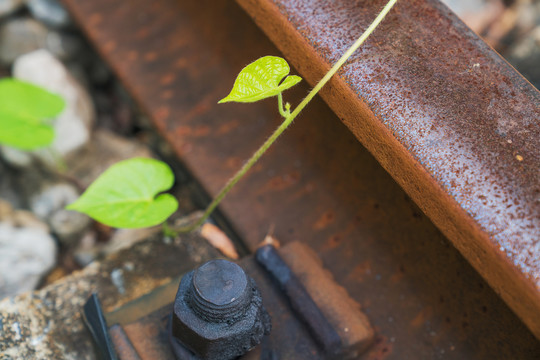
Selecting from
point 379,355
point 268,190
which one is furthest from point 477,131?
point 268,190

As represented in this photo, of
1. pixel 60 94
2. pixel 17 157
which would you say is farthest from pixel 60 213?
pixel 60 94

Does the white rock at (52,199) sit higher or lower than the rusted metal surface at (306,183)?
lower

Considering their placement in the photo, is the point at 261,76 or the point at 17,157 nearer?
the point at 261,76

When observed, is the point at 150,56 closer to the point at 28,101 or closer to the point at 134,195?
the point at 28,101

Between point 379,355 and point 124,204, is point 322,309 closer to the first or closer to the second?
point 379,355

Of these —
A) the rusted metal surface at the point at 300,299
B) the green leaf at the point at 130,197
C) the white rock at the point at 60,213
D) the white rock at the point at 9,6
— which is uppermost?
the rusted metal surface at the point at 300,299

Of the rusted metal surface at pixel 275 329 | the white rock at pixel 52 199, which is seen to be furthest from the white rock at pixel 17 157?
the rusted metal surface at pixel 275 329

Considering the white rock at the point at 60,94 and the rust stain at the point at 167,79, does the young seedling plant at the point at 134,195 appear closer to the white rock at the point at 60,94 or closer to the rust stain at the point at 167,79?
the rust stain at the point at 167,79
